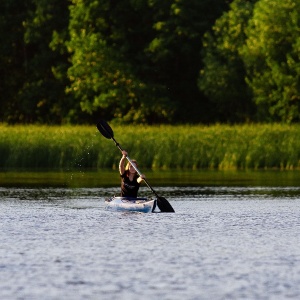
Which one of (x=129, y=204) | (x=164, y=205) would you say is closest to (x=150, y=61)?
(x=129, y=204)

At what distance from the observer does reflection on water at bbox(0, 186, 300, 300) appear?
16047 mm

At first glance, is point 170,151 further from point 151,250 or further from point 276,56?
point 151,250

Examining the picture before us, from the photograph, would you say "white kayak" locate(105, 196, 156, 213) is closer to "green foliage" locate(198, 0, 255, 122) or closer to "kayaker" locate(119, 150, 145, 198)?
"kayaker" locate(119, 150, 145, 198)

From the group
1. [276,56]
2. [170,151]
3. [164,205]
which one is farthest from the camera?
[276,56]

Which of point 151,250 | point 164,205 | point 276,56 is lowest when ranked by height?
point 151,250

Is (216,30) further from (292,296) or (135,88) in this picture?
(292,296)

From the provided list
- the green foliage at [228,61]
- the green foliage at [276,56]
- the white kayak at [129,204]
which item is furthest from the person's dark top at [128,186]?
the green foliage at [228,61]

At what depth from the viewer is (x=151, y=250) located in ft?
65.3

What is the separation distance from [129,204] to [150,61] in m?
54.0

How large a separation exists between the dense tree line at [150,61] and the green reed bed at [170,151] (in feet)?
64.8

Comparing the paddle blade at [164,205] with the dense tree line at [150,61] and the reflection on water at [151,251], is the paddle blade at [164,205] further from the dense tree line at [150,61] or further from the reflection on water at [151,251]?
the dense tree line at [150,61]

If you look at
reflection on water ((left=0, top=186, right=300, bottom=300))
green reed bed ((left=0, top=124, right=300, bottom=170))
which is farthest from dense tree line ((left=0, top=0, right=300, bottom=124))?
reflection on water ((left=0, top=186, right=300, bottom=300))

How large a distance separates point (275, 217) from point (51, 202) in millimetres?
6606

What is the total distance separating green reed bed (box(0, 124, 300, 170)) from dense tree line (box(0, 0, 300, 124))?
778 inches
